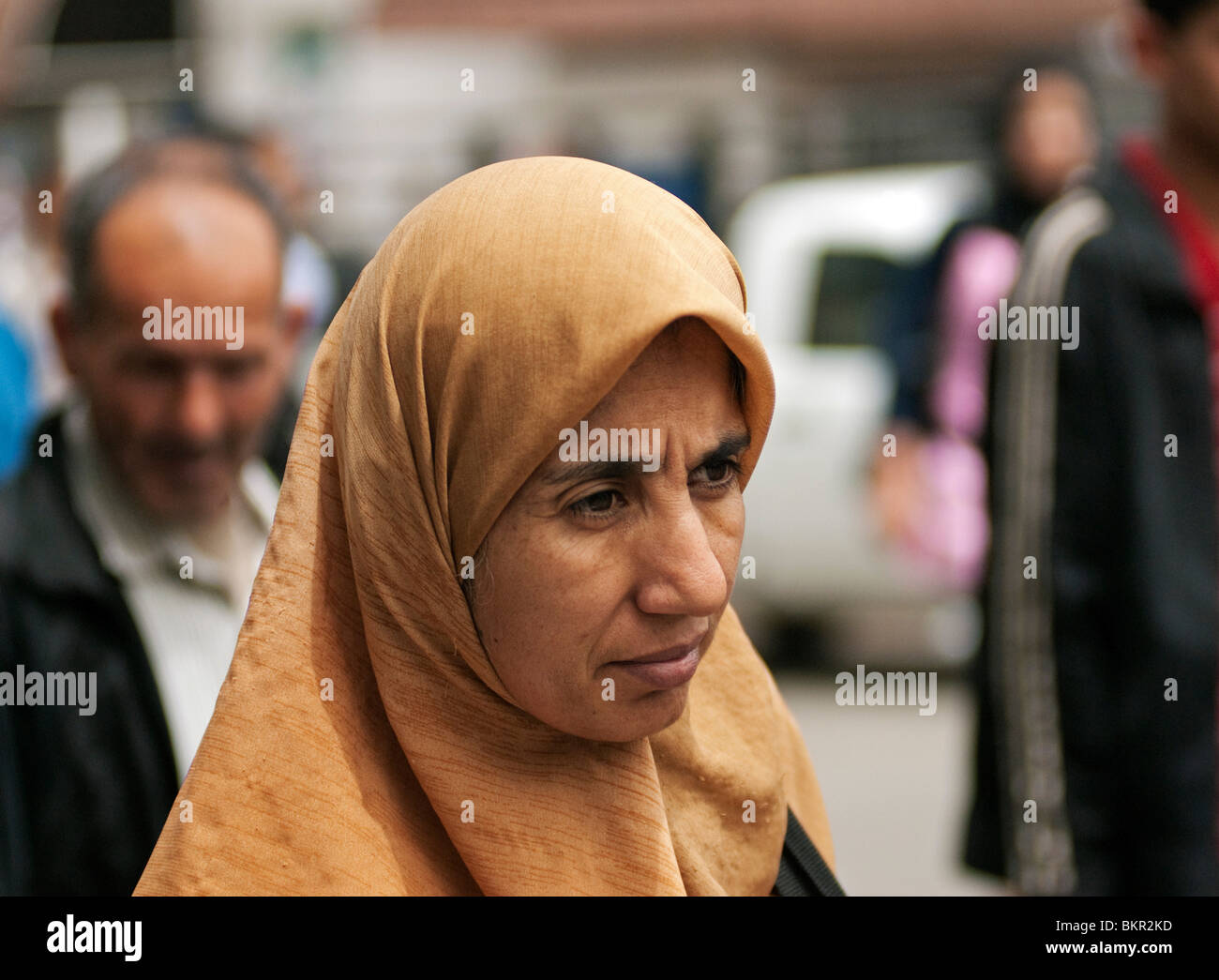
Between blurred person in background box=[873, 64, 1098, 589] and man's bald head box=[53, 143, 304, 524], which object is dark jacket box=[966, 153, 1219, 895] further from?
blurred person in background box=[873, 64, 1098, 589]

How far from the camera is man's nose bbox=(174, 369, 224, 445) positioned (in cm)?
256

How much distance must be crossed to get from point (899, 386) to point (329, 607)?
14.5 feet

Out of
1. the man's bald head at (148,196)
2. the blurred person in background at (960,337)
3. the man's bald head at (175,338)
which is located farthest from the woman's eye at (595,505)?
the blurred person in background at (960,337)

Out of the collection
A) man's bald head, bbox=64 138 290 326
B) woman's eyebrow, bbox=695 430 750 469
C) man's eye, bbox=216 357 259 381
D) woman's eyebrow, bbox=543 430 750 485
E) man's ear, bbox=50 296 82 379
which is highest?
man's bald head, bbox=64 138 290 326

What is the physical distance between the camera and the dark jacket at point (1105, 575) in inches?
108

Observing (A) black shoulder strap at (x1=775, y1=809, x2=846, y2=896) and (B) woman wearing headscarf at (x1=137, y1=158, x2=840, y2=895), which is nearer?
(B) woman wearing headscarf at (x1=137, y1=158, x2=840, y2=895)

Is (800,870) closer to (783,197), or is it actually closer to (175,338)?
(175,338)

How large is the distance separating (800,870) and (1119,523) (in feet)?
4.37

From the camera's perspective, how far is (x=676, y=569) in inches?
56.0

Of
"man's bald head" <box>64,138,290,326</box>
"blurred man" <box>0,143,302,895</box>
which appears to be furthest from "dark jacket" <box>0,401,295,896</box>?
"man's bald head" <box>64,138,290,326</box>

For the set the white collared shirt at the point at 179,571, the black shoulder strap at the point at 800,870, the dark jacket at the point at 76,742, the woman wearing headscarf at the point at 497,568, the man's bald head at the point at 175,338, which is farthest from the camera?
the man's bald head at the point at 175,338

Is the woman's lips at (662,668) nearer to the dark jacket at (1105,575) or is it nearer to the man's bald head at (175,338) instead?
the man's bald head at (175,338)

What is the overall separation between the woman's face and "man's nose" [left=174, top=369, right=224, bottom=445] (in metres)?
1.24
